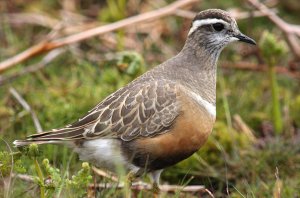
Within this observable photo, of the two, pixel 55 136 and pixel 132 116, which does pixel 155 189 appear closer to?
pixel 132 116

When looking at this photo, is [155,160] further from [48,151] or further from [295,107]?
[295,107]

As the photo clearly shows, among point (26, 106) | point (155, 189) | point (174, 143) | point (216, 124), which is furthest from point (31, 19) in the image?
point (174, 143)

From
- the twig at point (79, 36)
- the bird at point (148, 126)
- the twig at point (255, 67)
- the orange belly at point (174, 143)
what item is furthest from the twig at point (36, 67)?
the orange belly at point (174, 143)

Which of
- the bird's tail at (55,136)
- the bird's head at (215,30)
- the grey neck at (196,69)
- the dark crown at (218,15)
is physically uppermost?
the dark crown at (218,15)

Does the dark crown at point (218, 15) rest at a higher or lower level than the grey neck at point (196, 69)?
higher

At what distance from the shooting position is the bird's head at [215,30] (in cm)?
648

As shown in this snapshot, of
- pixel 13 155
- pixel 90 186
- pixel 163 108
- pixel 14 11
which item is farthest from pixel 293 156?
pixel 14 11

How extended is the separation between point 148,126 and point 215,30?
3.60 feet

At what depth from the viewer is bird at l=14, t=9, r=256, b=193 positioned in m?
5.96

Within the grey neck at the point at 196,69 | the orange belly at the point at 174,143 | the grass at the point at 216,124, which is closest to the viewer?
the orange belly at the point at 174,143

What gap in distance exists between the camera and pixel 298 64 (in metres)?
9.29

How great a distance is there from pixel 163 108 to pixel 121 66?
139 cm

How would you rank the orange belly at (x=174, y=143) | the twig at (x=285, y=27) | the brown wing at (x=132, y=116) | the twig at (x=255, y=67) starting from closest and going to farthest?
the orange belly at (x=174, y=143) < the brown wing at (x=132, y=116) < the twig at (x=285, y=27) < the twig at (x=255, y=67)

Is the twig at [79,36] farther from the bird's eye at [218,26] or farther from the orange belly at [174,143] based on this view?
the orange belly at [174,143]
